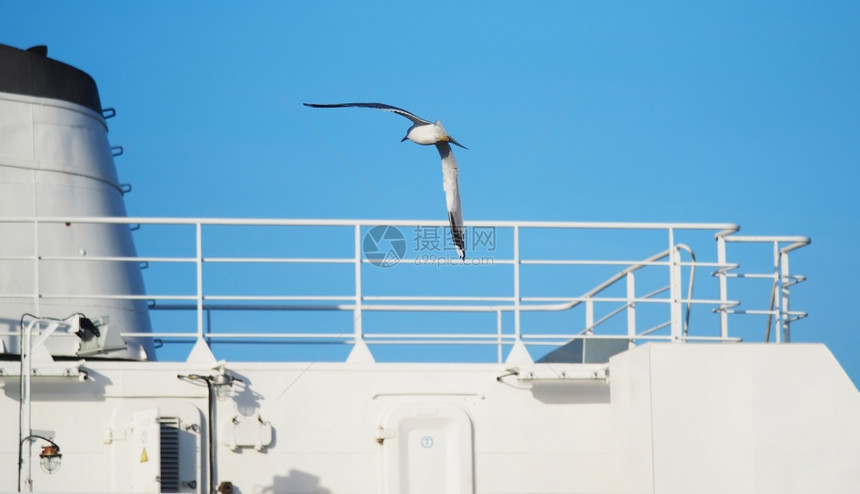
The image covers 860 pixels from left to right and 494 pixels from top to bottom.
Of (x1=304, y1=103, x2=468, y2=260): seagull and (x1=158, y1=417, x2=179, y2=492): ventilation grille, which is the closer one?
(x1=158, y1=417, x2=179, y2=492): ventilation grille

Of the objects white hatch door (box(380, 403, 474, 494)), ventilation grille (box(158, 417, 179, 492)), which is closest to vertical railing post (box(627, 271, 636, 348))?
white hatch door (box(380, 403, 474, 494))

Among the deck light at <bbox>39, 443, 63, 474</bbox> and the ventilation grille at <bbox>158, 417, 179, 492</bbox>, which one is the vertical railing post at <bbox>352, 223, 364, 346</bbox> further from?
Result: the deck light at <bbox>39, 443, 63, 474</bbox>

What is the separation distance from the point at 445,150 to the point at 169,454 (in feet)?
12.8

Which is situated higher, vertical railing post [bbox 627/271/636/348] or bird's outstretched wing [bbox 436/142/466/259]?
bird's outstretched wing [bbox 436/142/466/259]

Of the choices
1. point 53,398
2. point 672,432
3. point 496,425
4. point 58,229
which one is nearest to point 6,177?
point 58,229

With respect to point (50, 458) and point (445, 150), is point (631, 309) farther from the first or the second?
point (50, 458)

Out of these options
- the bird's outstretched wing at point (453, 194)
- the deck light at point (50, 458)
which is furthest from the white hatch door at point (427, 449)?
the deck light at point (50, 458)

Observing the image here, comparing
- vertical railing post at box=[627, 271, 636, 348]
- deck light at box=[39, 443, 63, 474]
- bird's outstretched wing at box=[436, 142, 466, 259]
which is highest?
bird's outstretched wing at box=[436, 142, 466, 259]

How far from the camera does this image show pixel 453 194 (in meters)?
10.9

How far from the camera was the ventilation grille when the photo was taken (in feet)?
29.4

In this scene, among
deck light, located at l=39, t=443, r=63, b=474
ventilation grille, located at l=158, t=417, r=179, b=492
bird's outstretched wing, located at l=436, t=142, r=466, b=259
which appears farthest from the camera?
bird's outstretched wing, located at l=436, t=142, r=466, b=259

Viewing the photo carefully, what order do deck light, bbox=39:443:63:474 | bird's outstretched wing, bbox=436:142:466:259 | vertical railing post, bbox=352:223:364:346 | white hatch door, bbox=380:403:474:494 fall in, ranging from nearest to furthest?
deck light, bbox=39:443:63:474 < white hatch door, bbox=380:403:474:494 < vertical railing post, bbox=352:223:364:346 < bird's outstretched wing, bbox=436:142:466:259

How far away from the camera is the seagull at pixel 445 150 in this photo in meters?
9.98

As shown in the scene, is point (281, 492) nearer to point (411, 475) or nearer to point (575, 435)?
point (411, 475)
